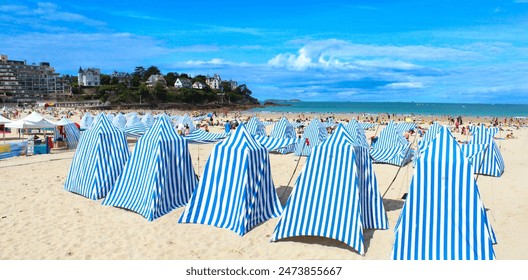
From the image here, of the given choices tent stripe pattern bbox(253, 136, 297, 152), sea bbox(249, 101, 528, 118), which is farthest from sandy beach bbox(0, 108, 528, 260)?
sea bbox(249, 101, 528, 118)

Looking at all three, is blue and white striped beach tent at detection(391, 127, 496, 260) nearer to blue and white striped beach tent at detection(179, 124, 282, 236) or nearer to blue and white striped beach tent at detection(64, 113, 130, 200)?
blue and white striped beach tent at detection(179, 124, 282, 236)

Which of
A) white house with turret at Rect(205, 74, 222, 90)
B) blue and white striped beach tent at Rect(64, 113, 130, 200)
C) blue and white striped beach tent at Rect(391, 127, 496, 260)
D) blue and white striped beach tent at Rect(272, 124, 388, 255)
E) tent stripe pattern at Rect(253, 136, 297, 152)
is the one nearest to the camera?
blue and white striped beach tent at Rect(391, 127, 496, 260)

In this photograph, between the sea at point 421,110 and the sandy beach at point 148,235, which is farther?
the sea at point 421,110

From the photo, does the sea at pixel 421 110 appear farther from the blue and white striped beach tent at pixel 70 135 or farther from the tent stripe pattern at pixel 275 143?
the tent stripe pattern at pixel 275 143

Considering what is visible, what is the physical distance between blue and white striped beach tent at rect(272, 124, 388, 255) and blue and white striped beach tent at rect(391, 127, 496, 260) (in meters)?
0.89

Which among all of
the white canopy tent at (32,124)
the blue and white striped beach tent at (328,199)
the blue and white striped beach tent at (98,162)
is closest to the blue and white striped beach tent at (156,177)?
the blue and white striped beach tent at (98,162)

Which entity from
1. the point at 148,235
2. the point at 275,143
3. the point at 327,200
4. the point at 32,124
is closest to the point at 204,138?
the point at 275,143

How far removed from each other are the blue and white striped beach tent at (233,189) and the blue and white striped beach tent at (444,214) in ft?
7.99

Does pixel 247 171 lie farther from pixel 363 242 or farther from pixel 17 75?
A: pixel 17 75

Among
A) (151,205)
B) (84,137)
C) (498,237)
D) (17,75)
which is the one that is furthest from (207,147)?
(17,75)

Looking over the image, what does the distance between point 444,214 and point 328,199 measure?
162 cm

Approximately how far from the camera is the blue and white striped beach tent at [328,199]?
6.02m

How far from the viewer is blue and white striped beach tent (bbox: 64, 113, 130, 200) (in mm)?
8633
